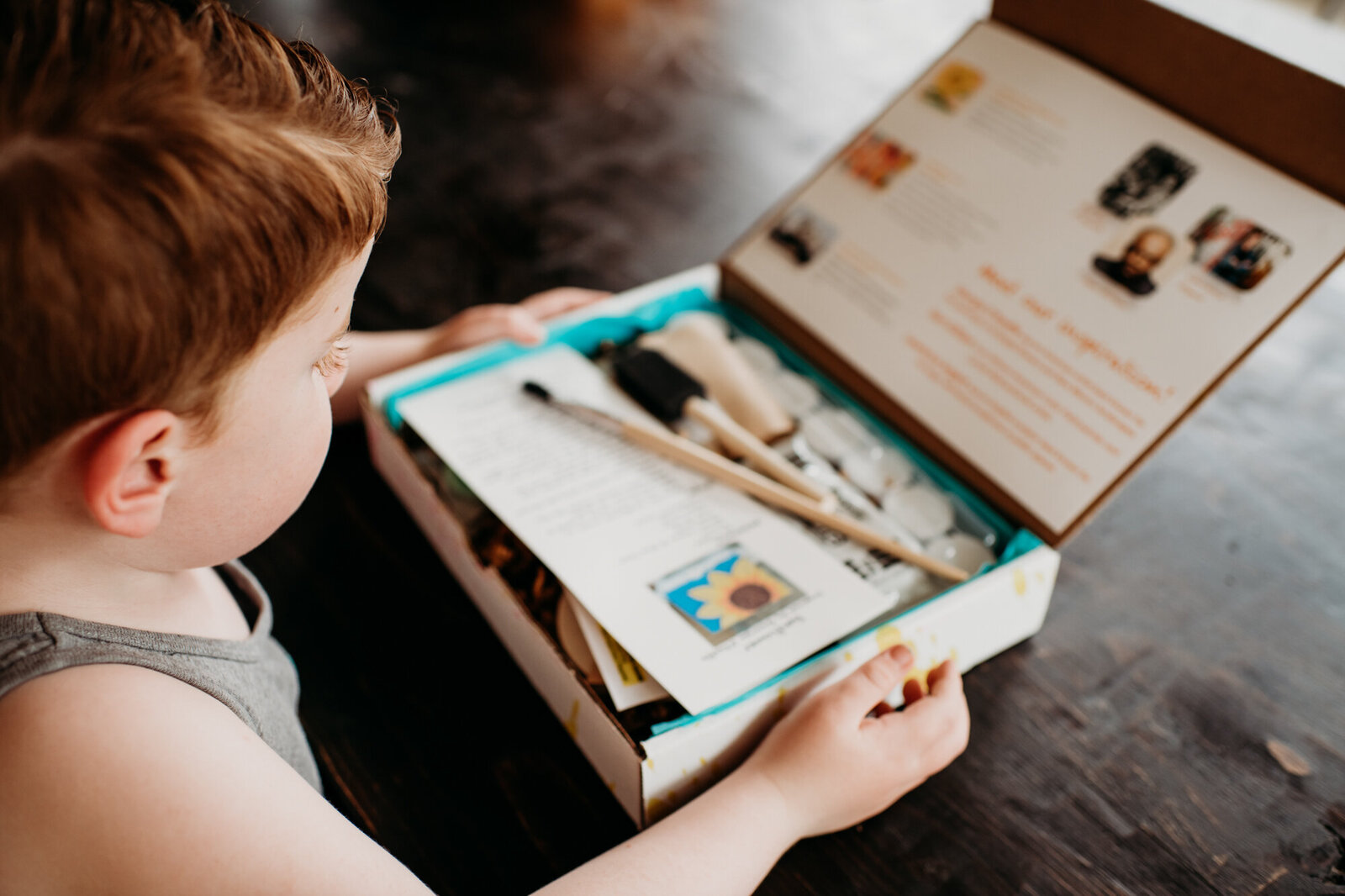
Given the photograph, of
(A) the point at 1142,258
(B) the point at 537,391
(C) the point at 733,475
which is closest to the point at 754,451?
(C) the point at 733,475

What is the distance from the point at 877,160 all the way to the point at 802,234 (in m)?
0.08

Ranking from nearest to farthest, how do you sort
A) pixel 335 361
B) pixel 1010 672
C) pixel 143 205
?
pixel 143 205 → pixel 335 361 → pixel 1010 672

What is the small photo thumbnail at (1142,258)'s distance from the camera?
524 millimetres

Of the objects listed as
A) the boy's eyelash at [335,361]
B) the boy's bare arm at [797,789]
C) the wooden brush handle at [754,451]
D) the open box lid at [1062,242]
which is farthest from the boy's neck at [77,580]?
the open box lid at [1062,242]

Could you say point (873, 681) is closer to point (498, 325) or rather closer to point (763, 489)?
point (763, 489)

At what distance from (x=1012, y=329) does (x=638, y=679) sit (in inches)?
12.9

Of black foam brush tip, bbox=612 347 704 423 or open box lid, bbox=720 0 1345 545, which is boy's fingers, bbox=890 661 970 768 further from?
black foam brush tip, bbox=612 347 704 423

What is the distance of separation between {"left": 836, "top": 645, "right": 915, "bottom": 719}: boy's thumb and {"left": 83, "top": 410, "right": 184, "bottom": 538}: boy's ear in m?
0.30

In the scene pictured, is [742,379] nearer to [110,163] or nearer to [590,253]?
[590,253]

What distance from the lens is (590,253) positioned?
82 cm

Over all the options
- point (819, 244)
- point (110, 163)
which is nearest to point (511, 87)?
point (819, 244)

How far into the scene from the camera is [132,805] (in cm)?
31

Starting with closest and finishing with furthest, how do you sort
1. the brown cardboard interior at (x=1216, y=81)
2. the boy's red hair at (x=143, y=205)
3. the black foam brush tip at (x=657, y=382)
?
the boy's red hair at (x=143, y=205) → the brown cardboard interior at (x=1216, y=81) → the black foam brush tip at (x=657, y=382)

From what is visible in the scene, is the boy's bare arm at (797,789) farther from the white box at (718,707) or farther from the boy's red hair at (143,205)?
the boy's red hair at (143,205)
